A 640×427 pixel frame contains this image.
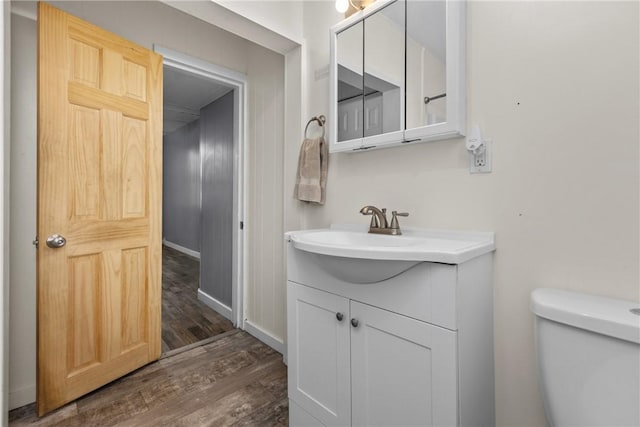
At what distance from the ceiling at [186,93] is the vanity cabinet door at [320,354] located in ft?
6.26

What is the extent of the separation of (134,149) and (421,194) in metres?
1.63

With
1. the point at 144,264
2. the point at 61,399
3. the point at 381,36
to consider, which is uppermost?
the point at 381,36

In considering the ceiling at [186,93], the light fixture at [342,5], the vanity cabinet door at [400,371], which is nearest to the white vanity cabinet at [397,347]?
the vanity cabinet door at [400,371]

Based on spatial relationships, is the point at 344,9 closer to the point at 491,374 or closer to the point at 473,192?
the point at 473,192

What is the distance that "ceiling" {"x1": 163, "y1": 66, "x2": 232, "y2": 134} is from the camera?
292cm

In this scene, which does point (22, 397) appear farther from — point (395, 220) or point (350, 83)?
point (350, 83)

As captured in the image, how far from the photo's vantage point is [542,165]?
1009 millimetres

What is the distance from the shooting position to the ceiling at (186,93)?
2.92 meters

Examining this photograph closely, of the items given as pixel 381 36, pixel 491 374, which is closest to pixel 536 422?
pixel 491 374

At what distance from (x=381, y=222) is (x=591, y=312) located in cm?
77

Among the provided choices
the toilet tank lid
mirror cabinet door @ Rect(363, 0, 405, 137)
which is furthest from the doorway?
the toilet tank lid

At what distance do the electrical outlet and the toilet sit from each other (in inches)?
19.0

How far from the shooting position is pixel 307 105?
6.04 ft

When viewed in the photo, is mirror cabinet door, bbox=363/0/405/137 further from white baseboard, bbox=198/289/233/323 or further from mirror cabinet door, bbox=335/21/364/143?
white baseboard, bbox=198/289/233/323
